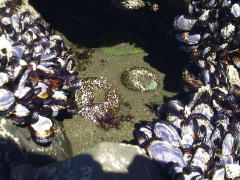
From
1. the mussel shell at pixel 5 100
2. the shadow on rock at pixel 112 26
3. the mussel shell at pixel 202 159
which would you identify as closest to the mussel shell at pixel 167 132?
the mussel shell at pixel 202 159

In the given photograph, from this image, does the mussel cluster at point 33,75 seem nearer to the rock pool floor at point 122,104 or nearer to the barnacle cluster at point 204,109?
the rock pool floor at point 122,104

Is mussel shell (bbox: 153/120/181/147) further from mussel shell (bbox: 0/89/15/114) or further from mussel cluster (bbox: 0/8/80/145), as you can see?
mussel shell (bbox: 0/89/15/114)

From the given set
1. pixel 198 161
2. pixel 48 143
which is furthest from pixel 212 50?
pixel 48 143

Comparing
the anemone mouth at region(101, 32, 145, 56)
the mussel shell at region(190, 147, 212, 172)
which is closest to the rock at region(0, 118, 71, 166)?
the mussel shell at region(190, 147, 212, 172)

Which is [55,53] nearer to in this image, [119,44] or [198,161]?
[119,44]

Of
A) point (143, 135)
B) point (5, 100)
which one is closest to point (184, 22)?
point (143, 135)

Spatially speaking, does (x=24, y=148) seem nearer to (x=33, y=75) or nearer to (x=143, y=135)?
(x=33, y=75)
